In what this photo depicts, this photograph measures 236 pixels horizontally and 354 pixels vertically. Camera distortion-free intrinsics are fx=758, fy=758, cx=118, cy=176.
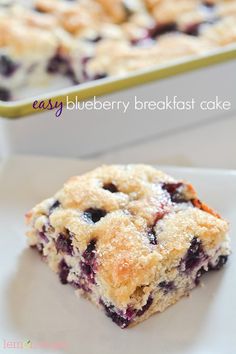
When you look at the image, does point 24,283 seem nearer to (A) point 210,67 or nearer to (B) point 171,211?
(B) point 171,211

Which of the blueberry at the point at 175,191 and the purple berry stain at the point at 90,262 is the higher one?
the blueberry at the point at 175,191

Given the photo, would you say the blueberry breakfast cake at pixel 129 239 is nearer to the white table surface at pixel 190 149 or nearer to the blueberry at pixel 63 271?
the blueberry at pixel 63 271

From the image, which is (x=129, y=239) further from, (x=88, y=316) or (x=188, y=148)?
(x=188, y=148)

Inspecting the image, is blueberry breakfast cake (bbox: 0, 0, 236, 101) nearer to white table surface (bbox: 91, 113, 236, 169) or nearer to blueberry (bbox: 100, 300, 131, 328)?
white table surface (bbox: 91, 113, 236, 169)

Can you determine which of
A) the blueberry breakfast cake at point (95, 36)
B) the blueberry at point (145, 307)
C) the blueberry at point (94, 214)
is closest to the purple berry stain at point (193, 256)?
the blueberry at point (145, 307)

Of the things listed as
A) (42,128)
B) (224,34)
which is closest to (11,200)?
(42,128)

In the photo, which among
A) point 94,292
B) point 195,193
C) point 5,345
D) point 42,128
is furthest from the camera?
point 42,128
